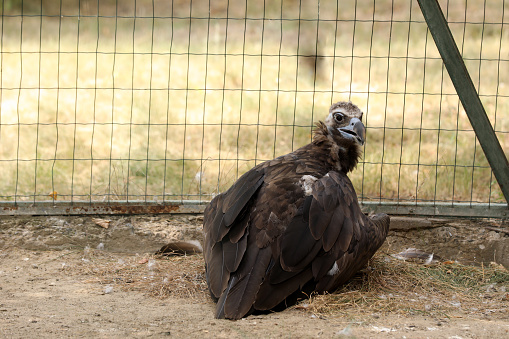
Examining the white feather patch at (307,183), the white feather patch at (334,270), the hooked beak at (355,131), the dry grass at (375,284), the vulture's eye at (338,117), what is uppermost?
the vulture's eye at (338,117)

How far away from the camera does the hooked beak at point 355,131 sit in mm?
5309

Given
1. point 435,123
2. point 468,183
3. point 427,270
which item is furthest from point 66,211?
point 435,123

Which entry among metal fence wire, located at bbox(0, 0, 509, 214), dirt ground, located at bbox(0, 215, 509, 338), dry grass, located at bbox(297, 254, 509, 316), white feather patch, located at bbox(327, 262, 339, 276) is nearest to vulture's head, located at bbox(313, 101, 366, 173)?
metal fence wire, located at bbox(0, 0, 509, 214)

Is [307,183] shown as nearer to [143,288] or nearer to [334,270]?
[334,270]

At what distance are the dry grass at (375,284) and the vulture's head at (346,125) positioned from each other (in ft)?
3.69

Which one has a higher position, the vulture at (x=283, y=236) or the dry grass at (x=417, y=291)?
the vulture at (x=283, y=236)

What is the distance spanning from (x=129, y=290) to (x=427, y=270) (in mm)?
2672

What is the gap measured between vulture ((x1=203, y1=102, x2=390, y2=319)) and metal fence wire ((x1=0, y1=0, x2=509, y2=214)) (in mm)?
1337

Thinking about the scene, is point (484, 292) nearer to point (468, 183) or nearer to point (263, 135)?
point (468, 183)

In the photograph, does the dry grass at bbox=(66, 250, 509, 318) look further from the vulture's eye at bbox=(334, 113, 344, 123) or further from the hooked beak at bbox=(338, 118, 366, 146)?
the vulture's eye at bbox=(334, 113, 344, 123)

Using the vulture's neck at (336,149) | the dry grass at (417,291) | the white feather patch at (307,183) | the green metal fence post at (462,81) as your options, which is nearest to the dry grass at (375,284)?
the dry grass at (417,291)

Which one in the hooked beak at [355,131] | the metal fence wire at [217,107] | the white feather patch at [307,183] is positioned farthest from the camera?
the metal fence wire at [217,107]

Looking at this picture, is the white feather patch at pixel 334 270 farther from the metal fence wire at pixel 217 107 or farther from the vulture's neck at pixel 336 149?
the metal fence wire at pixel 217 107

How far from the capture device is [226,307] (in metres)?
4.22
